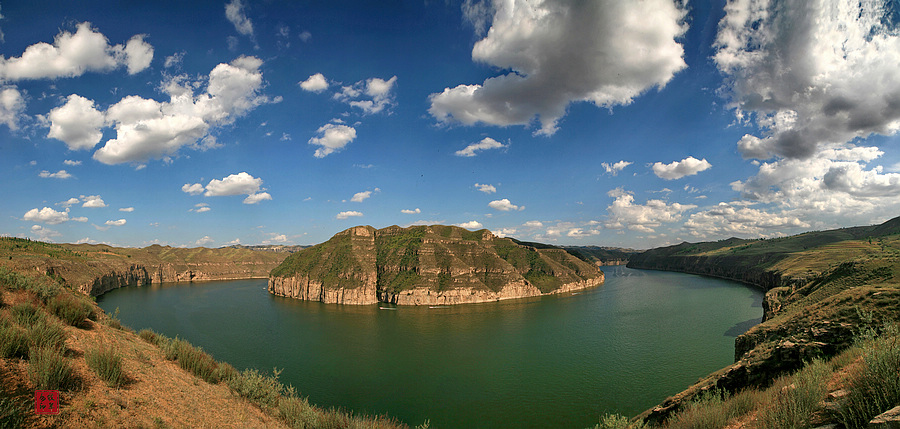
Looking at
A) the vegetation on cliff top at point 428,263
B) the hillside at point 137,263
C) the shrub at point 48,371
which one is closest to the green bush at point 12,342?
the shrub at point 48,371

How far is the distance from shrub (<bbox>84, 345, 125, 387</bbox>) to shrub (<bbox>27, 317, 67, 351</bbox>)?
0.76 meters

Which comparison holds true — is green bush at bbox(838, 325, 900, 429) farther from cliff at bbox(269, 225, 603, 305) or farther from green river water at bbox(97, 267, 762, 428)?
cliff at bbox(269, 225, 603, 305)

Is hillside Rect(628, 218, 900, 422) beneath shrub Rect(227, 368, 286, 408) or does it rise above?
above

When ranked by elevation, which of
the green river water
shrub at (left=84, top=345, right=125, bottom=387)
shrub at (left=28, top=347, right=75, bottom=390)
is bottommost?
the green river water

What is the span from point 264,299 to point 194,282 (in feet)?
273

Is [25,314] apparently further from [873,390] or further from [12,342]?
[873,390]

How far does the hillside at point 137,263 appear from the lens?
3570 inches

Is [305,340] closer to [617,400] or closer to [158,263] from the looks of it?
[617,400]

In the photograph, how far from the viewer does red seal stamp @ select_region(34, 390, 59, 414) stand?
711 cm

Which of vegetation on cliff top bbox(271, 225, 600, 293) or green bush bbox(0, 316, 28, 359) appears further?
vegetation on cliff top bbox(271, 225, 600, 293)

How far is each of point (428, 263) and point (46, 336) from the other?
101m

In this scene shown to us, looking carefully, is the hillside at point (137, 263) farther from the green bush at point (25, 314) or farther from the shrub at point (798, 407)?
the shrub at point (798, 407)

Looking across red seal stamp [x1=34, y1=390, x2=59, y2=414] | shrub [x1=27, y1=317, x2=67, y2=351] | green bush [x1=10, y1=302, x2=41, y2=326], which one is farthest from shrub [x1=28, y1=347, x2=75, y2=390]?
green bush [x1=10, y1=302, x2=41, y2=326]

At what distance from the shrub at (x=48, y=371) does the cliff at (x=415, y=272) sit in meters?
90.0
